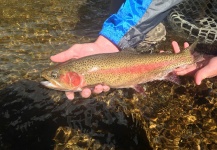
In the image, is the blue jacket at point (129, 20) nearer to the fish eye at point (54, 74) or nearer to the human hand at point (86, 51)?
the human hand at point (86, 51)

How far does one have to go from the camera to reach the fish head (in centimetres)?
310

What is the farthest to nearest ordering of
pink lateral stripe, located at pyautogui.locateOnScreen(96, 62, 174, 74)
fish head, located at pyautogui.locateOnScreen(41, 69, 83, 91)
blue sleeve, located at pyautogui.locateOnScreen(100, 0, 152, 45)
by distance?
blue sleeve, located at pyautogui.locateOnScreen(100, 0, 152, 45) < pink lateral stripe, located at pyautogui.locateOnScreen(96, 62, 174, 74) < fish head, located at pyautogui.locateOnScreen(41, 69, 83, 91)

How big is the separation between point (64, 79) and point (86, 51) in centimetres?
63

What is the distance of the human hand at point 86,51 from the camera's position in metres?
3.31

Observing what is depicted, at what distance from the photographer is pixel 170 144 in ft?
10.7

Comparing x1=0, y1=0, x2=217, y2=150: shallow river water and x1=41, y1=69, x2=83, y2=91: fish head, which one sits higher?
x1=41, y1=69, x2=83, y2=91: fish head

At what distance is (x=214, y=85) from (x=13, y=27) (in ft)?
13.6

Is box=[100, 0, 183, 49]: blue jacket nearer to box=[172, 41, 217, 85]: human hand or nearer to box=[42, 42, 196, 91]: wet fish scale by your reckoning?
box=[42, 42, 196, 91]: wet fish scale

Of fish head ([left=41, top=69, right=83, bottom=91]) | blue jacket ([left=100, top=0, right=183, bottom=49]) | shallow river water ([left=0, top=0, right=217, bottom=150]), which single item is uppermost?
blue jacket ([left=100, top=0, right=183, bottom=49])

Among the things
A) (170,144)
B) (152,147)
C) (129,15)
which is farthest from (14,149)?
(129,15)

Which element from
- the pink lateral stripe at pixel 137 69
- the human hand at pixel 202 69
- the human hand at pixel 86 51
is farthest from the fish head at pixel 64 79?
the human hand at pixel 202 69

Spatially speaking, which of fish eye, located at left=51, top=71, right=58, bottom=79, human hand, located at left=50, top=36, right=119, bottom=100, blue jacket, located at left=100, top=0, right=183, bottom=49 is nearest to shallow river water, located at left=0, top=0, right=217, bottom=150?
human hand, located at left=50, top=36, right=119, bottom=100

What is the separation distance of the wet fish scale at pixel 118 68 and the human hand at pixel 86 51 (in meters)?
0.09

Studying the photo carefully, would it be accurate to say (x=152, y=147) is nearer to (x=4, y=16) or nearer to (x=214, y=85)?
(x=214, y=85)
